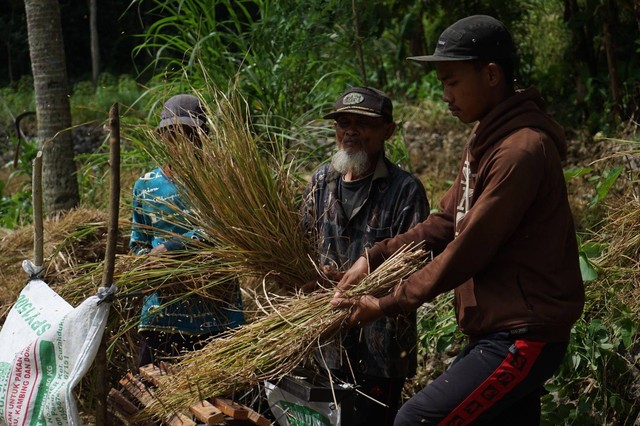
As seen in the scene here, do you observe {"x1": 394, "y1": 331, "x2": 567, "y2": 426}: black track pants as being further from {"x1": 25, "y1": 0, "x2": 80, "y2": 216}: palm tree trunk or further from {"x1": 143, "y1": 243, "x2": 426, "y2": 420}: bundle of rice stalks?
{"x1": 25, "y1": 0, "x2": 80, "y2": 216}: palm tree trunk

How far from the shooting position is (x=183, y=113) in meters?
3.91

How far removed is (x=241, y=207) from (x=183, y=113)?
70cm

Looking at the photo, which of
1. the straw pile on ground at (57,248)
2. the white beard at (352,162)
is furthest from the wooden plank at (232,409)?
the straw pile on ground at (57,248)

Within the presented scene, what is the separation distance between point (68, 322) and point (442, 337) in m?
1.80

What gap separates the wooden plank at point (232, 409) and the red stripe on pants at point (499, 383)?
0.78 metres

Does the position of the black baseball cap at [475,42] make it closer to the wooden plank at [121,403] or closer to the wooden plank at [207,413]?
the wooden plank at [207,413]

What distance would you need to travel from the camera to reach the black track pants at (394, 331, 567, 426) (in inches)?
102

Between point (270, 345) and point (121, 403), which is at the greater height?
point (270, 345)

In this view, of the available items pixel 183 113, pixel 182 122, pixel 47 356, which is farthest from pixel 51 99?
pixel 47 356

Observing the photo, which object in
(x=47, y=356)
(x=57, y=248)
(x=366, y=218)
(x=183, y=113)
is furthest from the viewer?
(x=57, y=248)

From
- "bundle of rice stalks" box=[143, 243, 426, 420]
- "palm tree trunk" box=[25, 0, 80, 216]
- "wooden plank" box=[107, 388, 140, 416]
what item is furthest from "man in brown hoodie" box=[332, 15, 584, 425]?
"palm tree trunk" box=[25, 0, 80, 216]

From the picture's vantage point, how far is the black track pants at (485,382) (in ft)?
8.50

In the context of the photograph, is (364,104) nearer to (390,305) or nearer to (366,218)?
(366,218)

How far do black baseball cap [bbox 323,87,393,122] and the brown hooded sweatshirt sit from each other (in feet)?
2.86
